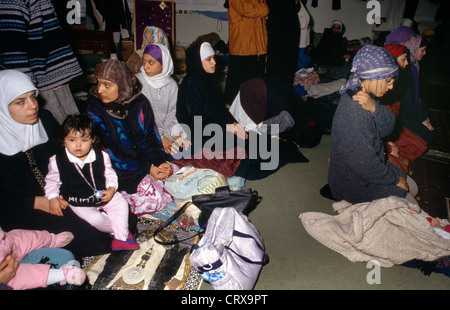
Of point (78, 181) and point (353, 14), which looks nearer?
point (78, 181)

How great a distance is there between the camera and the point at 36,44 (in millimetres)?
A: 2068

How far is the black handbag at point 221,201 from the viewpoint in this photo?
6.73 feet

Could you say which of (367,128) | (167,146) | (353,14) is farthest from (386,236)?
(353,14)

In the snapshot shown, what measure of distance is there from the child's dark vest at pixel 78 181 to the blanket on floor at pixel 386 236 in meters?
1.78

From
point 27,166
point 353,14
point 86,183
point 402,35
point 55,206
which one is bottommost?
point 55,206

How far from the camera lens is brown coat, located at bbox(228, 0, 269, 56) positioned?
3.66 metres

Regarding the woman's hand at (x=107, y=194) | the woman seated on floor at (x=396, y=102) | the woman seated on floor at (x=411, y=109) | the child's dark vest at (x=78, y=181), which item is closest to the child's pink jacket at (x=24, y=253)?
the child's dark vest at (x=78, y=181)

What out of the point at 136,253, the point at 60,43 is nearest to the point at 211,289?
the point at 136,253

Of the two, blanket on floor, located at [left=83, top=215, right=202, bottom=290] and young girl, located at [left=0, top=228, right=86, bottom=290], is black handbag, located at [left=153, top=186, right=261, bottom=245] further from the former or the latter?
young girl, located at [left=0, top=228, right=86, bottom=290]

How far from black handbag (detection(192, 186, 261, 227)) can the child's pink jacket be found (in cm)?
102

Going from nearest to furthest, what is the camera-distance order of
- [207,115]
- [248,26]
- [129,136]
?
[129,136], [207,115], [248,26]

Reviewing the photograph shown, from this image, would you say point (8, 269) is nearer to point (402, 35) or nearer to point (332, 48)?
point (402, 35)

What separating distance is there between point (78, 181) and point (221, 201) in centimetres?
102
